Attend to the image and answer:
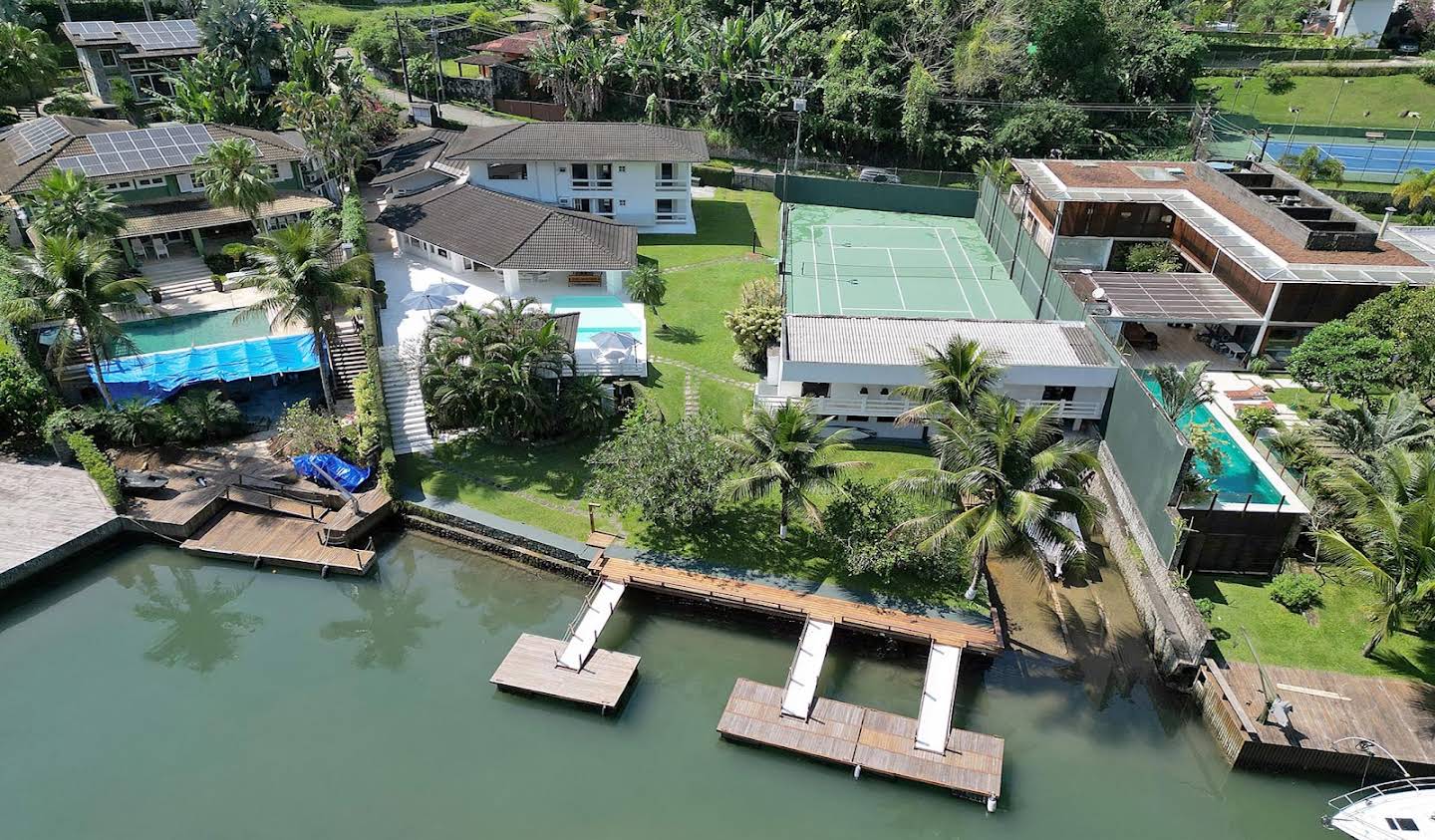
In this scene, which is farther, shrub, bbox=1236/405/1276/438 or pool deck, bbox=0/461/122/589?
shrub, bbox=1236/405/1276/438

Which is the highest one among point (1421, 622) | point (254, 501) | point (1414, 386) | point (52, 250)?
point (52, 250)

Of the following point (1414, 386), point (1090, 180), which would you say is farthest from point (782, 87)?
point (1414, 386)

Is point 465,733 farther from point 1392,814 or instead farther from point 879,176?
point 879,176

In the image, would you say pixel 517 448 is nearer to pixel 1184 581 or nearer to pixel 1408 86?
pixel 1184 581

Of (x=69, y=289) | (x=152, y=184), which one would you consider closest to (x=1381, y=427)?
(x=69, y=289)

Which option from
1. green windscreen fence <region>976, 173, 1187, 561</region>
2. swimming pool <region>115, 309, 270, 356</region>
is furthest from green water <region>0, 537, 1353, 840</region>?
swimming pool <region>115, 309, 270, 356</region>

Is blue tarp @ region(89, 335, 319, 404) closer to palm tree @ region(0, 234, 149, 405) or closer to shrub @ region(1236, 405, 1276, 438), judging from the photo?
palm tree @ region(0, 234, 149, 405)

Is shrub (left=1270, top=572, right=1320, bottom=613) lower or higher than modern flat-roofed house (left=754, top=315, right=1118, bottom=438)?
Result: lower
